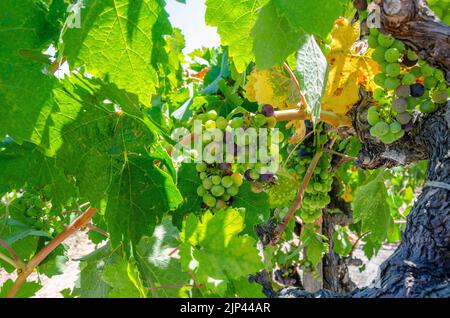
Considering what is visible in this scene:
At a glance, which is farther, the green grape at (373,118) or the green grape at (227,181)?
the green grape at (227,181)

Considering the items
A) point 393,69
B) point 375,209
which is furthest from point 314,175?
point 393,69

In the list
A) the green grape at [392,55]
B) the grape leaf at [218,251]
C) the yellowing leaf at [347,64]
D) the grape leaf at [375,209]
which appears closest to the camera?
the grape leaf at [218,251]

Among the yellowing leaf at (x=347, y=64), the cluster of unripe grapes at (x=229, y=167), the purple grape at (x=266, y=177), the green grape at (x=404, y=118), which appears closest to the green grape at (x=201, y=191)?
the cluster of unripe grapes at (x=229, y=167)

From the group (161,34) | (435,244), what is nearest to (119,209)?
(161,34)

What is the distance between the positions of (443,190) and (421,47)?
0.87ft

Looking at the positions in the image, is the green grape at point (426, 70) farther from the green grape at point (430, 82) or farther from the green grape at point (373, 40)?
the green grape at point (373, 40)

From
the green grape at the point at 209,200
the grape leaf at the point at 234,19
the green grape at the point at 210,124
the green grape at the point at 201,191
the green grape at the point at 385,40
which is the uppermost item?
the grape leaf at the point at 234,19

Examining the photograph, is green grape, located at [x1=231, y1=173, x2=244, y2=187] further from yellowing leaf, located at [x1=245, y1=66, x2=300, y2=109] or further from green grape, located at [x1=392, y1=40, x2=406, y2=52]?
green grape, located at [x1=392, y1=40, x2=406, y2=52]

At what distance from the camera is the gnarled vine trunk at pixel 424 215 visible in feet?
2.40

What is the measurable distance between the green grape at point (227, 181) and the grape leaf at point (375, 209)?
543mm

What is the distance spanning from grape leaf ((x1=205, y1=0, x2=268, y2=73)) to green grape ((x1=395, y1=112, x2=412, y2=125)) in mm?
372

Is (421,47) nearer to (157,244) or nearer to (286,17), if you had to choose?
(286,17)

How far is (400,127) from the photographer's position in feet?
3.30
